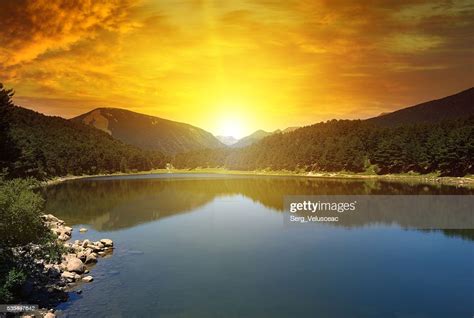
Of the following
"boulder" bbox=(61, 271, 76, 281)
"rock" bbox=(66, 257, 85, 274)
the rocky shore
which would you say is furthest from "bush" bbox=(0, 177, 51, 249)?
"rock" bbox=(66, 257, 85, 274)

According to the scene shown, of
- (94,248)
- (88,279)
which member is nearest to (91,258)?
Answer: (94,248)

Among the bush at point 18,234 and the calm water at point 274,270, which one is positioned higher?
the bush at point 18,234

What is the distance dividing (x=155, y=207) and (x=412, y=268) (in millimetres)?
61599

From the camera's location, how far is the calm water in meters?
30.8

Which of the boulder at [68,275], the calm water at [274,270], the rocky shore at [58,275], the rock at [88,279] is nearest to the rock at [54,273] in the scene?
the rocky shore at [58,275]

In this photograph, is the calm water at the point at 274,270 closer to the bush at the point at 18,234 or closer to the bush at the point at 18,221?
the bush at the point at 18,234

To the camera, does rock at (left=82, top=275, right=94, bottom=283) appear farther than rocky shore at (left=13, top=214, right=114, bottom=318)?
Yes

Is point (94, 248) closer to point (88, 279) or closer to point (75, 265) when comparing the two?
point (75, 265)

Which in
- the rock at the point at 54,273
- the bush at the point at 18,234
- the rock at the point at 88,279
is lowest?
the rock at the point at 88,279

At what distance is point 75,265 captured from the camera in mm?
38625

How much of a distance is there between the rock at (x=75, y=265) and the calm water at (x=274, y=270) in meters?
1.75

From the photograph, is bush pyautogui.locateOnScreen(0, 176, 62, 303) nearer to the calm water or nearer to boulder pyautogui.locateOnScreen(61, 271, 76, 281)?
boulder pyautogui.locateOnScreen(61, 271, 76, 281)

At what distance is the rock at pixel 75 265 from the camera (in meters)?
38.2

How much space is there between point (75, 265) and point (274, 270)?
20.0m
